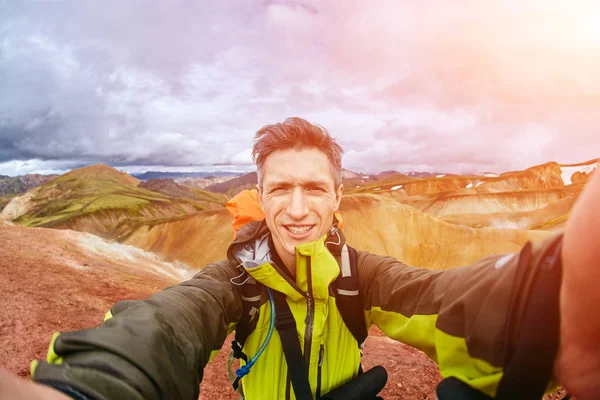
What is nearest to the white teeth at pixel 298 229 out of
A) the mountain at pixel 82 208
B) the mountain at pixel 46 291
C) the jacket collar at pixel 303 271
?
the jacket collar at pixel 303 271

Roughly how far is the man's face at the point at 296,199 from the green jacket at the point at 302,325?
0.25 m

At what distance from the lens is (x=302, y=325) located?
2.80 meters

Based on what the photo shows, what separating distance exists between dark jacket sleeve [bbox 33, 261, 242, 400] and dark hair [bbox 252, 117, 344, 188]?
5.74ft

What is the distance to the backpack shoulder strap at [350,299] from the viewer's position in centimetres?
287

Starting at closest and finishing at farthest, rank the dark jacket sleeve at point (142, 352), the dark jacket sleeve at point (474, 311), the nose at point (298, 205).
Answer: the dark jacket sleeve at point (474, 311), the dark jacket sleeve at point (142, 352), the nose at point (298, 205)

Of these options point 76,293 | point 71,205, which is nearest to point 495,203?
point 76,293

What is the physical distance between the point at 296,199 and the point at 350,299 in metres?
1.10

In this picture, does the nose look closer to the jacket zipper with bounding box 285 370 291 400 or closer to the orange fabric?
the orange fabric

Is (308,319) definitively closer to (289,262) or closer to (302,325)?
(302,325)

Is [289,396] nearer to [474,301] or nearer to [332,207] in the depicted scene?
[332,207]

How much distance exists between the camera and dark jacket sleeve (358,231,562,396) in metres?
1.23

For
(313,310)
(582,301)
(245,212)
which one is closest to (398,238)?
(245,212)

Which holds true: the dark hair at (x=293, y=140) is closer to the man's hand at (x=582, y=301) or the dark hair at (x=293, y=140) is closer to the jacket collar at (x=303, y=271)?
the jacket collar at (x=303, y=271)

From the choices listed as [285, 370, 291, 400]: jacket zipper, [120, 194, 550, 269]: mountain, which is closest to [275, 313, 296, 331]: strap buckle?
[285, 370, 291, 400]: jacket zipper
